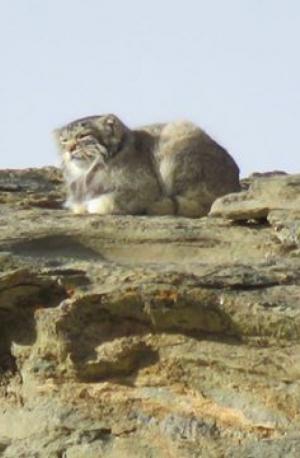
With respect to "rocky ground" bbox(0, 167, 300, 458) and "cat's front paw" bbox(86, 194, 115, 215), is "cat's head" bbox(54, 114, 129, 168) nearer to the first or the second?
"cat's front paw" bbox(86, 194, 115, 215)

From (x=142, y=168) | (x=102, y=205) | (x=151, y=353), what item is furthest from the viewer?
(x=142, y=168)

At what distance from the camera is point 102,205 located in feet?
61.4

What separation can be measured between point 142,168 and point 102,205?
83 centimetres

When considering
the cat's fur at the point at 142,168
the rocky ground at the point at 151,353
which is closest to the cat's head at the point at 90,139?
the cat's fur at the point at 142,168

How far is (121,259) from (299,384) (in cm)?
251

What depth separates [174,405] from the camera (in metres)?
15.0

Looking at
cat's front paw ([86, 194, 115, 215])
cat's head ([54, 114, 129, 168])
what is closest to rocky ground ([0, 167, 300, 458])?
cat's front paw ([86, 194, 115, 215])

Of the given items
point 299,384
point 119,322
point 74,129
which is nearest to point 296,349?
point 299,384

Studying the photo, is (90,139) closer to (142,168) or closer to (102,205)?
(142,168)

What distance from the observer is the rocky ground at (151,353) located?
48.3ft

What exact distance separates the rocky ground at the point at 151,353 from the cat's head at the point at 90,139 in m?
2.99

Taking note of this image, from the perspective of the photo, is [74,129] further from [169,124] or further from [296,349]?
[296,349]

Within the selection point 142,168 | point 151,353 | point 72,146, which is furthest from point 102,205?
point 151,353

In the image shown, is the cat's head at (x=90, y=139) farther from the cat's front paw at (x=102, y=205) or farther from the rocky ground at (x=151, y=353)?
the rocky ground at (x=151, y=353)
